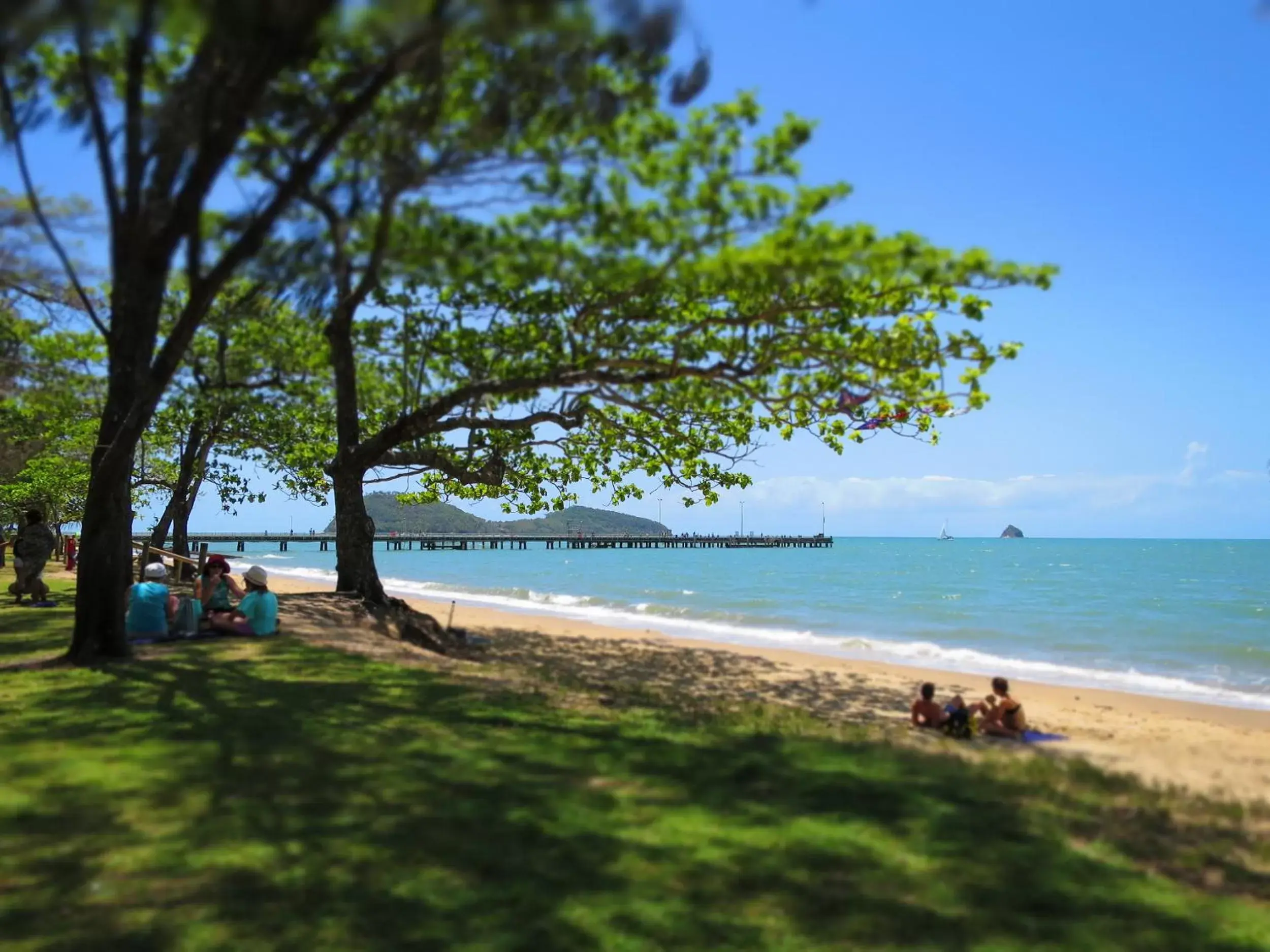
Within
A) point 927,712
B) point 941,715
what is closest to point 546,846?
point 927,712

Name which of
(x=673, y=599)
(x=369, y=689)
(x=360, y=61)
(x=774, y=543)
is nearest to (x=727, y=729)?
(x=369, y=689)

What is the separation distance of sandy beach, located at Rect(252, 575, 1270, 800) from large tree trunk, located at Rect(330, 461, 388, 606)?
170 cm

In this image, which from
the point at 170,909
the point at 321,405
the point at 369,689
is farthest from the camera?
the point at 321,405

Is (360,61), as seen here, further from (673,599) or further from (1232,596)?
(1232,596)

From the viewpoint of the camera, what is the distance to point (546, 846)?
179 inches

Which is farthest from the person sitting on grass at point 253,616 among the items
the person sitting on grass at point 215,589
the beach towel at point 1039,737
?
the beach towel at point 1039,737

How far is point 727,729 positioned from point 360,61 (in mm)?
5970

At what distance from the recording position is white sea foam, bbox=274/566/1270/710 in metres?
17.2

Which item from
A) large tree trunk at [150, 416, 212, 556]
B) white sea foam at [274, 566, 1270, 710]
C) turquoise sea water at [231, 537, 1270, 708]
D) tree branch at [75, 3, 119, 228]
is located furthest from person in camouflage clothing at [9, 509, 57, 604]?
turquoise sea water at [231, 537, 1270, 708]

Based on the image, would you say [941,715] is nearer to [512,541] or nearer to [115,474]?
[115,474]

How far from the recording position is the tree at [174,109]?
5496mm

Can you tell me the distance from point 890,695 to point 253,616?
28.9 feet

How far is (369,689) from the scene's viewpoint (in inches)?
331

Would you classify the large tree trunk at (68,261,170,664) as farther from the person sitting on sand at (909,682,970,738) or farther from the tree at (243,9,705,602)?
the person sitting on sand at (909,682,970,738)
